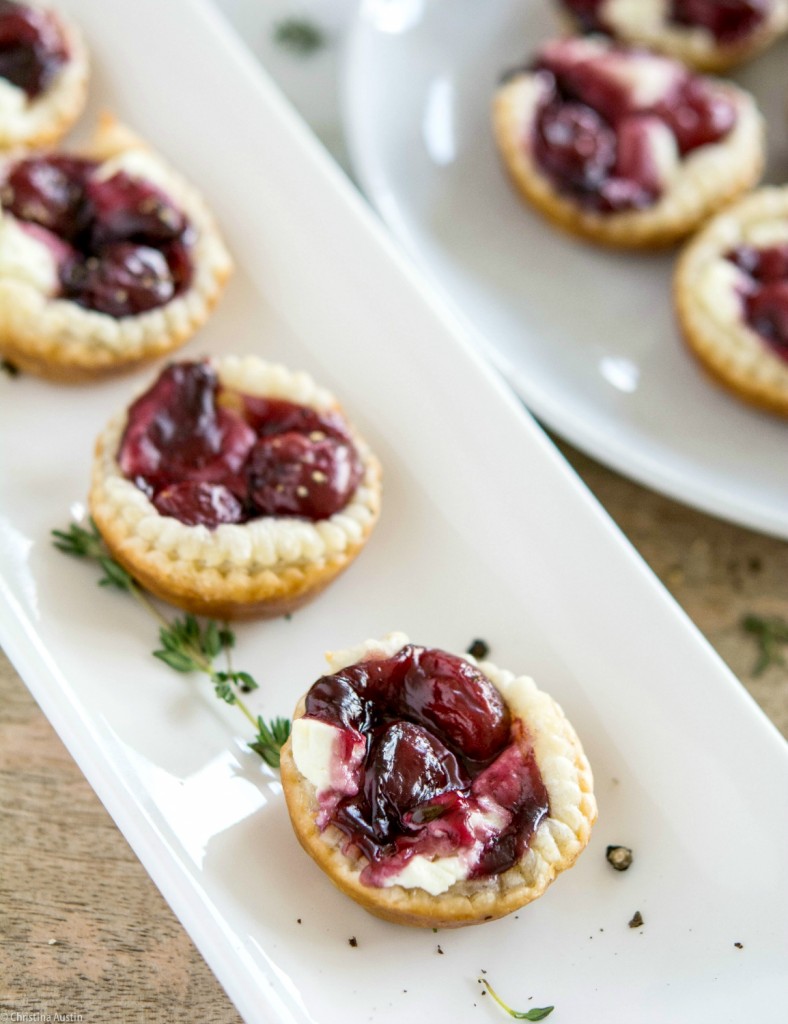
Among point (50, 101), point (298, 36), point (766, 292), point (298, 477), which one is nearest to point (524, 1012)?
point (298, 477)

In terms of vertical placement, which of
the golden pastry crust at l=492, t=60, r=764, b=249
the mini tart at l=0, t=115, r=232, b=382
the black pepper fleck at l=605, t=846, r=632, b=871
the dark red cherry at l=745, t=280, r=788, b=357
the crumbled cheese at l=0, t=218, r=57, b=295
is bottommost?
the dark red cherry at l=745, t=280, r=788, b=357

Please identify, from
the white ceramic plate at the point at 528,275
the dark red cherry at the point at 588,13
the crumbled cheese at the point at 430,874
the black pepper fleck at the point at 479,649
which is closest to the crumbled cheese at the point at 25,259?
the white ceramic plate at the point at 528,275

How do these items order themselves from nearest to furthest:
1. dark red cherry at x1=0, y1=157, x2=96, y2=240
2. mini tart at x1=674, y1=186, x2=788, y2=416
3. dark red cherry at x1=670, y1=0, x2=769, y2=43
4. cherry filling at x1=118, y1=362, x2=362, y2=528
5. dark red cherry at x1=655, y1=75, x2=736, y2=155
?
1. cherry filling at x1=118, y1=362, x2=362, y2=528
2. dark red cherry at x1=0, y1=157, x2=96, y2=240
3. mini tart at x1=674, y1=186, x2=788, y2=416
4. dark red cherry at x1=655, y1=75, x2=736, y2=155
5. dark red cherry at x1=670, y1=0, x2=769, y2=43

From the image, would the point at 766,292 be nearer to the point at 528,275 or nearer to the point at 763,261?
the point at 763,261

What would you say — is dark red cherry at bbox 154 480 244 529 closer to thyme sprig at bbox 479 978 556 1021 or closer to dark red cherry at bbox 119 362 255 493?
dark red cherry at bbox 119 362 255 493

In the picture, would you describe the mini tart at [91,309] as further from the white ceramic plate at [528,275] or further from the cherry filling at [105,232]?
the white ceramic plate at [528,275]

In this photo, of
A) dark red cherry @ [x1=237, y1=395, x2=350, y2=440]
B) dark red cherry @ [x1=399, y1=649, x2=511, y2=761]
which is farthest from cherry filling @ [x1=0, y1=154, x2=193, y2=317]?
dark red cherry @ [x1=399, y1=649, x2=511, y2=761]

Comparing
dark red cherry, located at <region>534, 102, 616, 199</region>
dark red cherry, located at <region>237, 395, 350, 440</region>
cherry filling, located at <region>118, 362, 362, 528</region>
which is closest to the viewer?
cherry filling, located at <region>118, 362, 362, 528</region>
